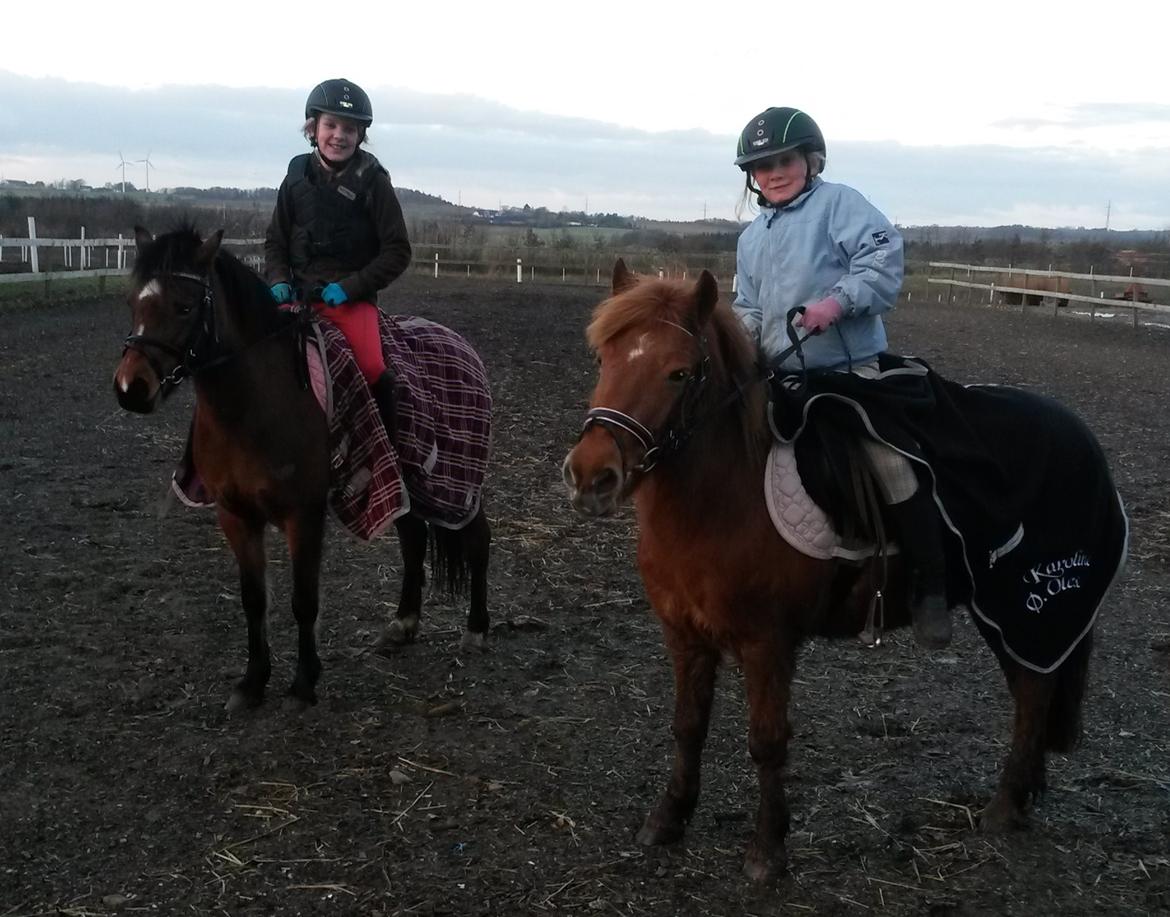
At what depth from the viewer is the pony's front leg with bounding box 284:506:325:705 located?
4.29 m

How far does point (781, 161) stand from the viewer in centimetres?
334

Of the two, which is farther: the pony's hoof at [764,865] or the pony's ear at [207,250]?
the pony's ear at [207,250]

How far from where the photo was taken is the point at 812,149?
10.9 feet

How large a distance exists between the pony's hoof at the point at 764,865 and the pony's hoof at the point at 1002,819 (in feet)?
2.65

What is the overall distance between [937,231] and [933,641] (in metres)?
86.6

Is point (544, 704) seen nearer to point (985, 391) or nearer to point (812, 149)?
point (985, 391)

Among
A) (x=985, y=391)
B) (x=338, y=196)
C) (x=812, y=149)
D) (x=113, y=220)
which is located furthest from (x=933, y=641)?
(x=113, y=220)

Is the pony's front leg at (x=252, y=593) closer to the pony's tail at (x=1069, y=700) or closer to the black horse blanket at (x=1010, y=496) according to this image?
the black horse blanket at (x=1010, y=496)

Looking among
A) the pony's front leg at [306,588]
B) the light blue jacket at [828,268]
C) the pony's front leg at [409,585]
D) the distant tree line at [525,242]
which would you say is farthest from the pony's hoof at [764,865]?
the distant tree line at [525,242]

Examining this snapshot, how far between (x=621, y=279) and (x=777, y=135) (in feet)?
2.27

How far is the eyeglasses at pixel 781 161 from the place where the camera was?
3.32m

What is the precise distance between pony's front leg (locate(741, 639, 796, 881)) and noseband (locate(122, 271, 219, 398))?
232 centimetres

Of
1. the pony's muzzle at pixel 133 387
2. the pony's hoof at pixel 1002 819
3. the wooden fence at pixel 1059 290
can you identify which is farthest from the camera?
the wooden fence at pixel 1059 290

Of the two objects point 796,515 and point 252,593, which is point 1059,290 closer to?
point 252,593
